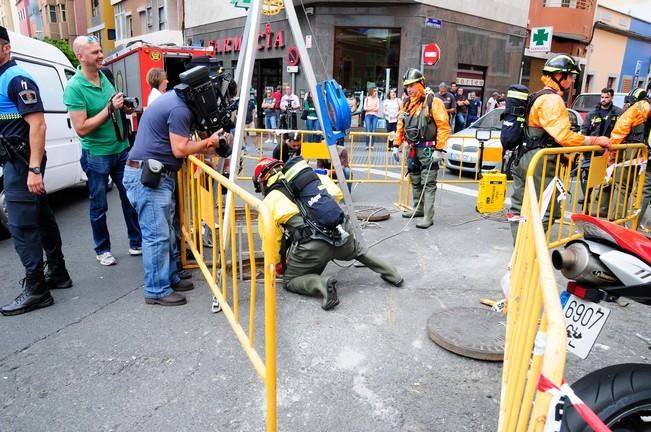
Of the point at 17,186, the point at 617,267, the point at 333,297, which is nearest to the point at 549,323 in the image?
the point at 617,267

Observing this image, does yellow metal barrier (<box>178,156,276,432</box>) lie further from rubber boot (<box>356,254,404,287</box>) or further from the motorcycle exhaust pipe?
the motorcycle exhaust pipe

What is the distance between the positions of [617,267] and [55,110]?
630 cm

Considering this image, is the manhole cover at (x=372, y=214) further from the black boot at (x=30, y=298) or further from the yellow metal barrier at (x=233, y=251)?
the black boot at (x=30, y=298)

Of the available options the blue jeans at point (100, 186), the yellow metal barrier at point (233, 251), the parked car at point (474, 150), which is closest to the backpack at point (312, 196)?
the yellow metal barrier at point (233, 251)

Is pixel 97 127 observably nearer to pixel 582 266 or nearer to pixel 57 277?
pixel 57 277

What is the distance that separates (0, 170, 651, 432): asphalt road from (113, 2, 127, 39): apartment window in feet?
104

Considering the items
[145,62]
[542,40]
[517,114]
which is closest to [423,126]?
[517,114]

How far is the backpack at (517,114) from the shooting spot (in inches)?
174

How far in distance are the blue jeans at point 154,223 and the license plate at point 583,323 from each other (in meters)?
2.78

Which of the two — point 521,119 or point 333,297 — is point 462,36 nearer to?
point 521,119

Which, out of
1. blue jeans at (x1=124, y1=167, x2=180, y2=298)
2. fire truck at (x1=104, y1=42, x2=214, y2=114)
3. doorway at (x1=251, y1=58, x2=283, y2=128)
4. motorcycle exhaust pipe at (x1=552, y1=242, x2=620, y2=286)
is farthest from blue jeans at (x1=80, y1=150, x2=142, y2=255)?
doorway at (x1=251, y1=58, x2=283, y2=128)

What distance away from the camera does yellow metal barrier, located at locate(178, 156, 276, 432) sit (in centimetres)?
196

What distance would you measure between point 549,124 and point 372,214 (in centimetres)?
267

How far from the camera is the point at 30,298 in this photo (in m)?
3.59
